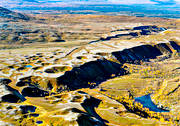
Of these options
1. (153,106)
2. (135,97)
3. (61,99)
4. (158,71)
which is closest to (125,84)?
(135,97)

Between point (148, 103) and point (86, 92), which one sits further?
point (86, 92)

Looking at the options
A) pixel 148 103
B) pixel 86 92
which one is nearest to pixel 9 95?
pixel 86 92

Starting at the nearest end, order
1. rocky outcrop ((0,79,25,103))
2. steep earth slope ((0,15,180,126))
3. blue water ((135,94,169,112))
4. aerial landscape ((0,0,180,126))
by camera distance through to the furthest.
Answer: aerial landscape ((0,0,180,126)) → steep earth slope ((0,15,180,126)) → rocky outcrop ((0,79,25,103)) → blue water ((135,94,169,112))

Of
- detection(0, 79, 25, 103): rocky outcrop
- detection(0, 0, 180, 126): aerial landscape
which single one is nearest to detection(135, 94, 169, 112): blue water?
detection(0, 0, 180, 126): aerial landscape

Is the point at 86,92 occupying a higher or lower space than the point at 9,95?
lower

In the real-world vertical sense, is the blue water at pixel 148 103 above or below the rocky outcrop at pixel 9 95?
below

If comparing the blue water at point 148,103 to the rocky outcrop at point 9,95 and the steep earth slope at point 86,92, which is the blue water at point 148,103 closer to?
the steep earth slope at point 86,92

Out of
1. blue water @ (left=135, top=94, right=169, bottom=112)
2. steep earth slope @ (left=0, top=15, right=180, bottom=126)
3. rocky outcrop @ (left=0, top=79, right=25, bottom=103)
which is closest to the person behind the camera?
steep earth slope @ (left=0, top=15, right=180, bottom=126)

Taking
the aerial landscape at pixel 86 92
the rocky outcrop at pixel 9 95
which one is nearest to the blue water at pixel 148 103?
the aerial landscape at pixel 86 92

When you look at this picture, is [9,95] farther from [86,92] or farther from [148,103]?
[148,103]

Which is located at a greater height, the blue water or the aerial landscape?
the aerial landscape

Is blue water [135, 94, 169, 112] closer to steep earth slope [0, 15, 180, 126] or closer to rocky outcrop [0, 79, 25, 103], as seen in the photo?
steep earth slope [0, 15, 180, 126]
